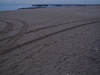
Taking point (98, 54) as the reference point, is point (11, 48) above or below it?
above

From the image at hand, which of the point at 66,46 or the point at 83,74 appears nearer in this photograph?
the point at 83,74

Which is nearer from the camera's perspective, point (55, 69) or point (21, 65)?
point (55, 69)

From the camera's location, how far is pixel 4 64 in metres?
2.71

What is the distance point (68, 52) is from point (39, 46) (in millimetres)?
1458

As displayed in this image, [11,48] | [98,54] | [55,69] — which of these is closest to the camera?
[55,69]

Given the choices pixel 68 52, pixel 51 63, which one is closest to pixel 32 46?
pixel 51 63

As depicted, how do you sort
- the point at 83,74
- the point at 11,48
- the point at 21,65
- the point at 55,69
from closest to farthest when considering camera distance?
1. the point at 83,74
2. the point at 55,69
3. the point at 21,65
4. the point at 11,48

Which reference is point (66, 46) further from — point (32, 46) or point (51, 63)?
point (32, 46)

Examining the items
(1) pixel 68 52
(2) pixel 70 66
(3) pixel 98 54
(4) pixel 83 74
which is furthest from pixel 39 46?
(3) pixel 98 54

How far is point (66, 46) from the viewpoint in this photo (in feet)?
12.4

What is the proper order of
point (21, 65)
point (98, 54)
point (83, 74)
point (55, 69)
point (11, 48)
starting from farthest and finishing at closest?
point (11, 48) → point (98, 54) → point (21, 65) → point (55, 69) → point (83, 74)

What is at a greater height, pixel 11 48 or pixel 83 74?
pixel 11 48

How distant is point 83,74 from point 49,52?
5.10 feet

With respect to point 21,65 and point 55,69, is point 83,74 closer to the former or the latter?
point 55,69
